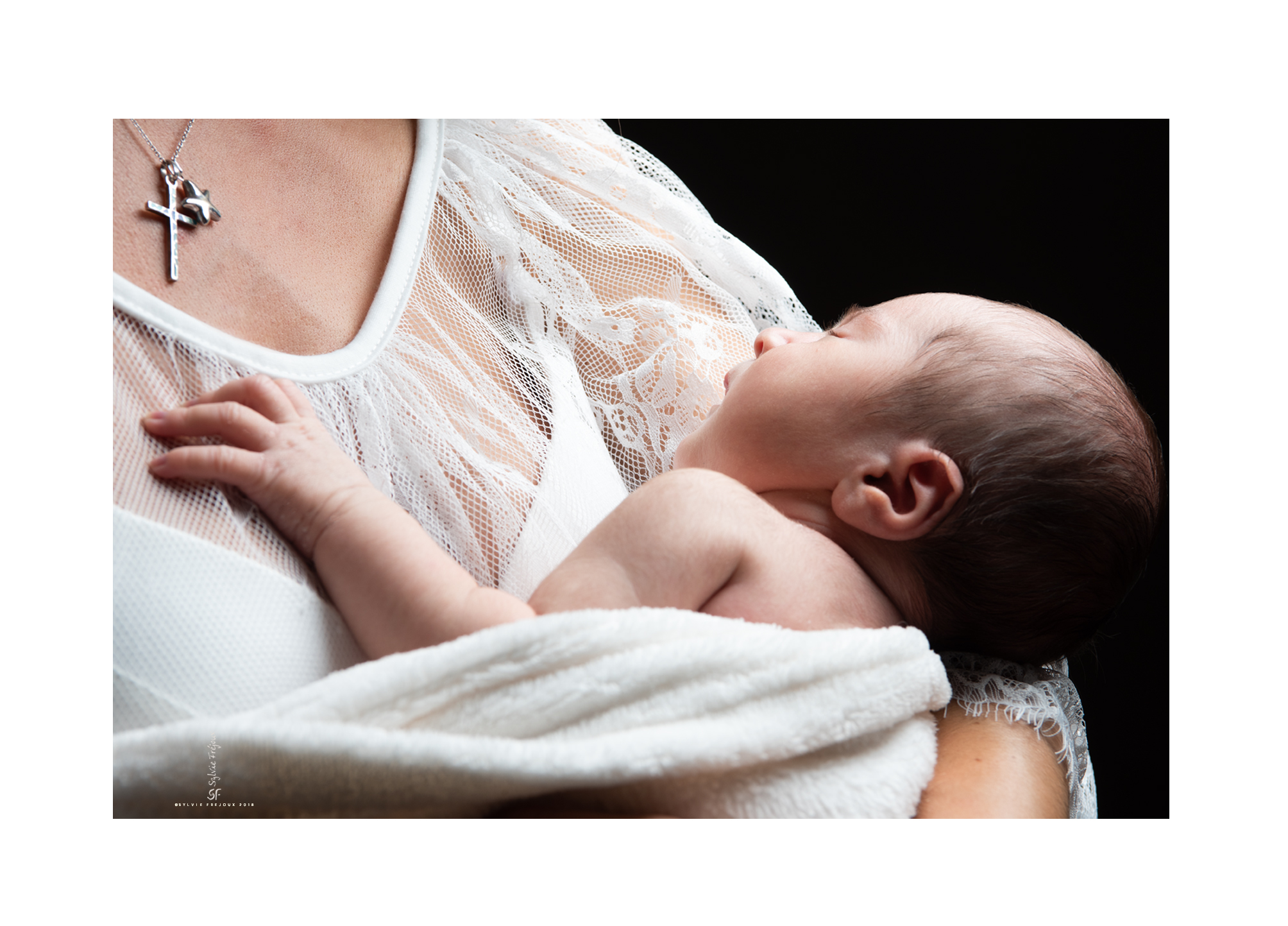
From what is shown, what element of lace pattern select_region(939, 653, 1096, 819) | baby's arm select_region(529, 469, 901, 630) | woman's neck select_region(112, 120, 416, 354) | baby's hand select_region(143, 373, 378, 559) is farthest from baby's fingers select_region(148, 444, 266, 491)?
lace pattern select_region(939, 653, 1096, 819)

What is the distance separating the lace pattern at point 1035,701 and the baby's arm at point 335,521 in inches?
17.4

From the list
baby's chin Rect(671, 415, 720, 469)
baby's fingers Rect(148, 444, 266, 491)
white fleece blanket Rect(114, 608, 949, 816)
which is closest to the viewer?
white fleece blanket Rect(114, 608, 949, 816)

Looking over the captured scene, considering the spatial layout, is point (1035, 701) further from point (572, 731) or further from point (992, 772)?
point (572, 731)

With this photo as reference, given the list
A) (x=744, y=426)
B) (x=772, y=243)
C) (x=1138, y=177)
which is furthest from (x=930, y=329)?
(x=772, y=243)

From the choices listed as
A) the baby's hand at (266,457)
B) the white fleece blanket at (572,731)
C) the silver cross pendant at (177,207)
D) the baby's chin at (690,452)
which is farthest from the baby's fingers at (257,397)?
the baby's chin at (690,452)

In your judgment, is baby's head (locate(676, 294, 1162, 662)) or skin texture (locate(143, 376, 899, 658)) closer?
skin texture (locate(143, 376, 899, 658))

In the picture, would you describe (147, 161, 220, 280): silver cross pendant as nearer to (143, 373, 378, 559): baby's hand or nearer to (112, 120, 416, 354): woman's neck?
(112, 120, 416, 354): woman's neck

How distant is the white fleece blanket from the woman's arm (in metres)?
0.08

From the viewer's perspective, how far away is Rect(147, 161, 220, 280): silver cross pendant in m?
0.69

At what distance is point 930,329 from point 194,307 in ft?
2.12

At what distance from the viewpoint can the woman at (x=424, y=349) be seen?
601mm

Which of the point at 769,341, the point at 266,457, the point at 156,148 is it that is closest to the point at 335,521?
A: the point at 266,457

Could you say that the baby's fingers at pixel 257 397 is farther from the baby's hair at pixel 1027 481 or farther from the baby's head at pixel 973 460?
the baby's hair at pixel 1027 481
